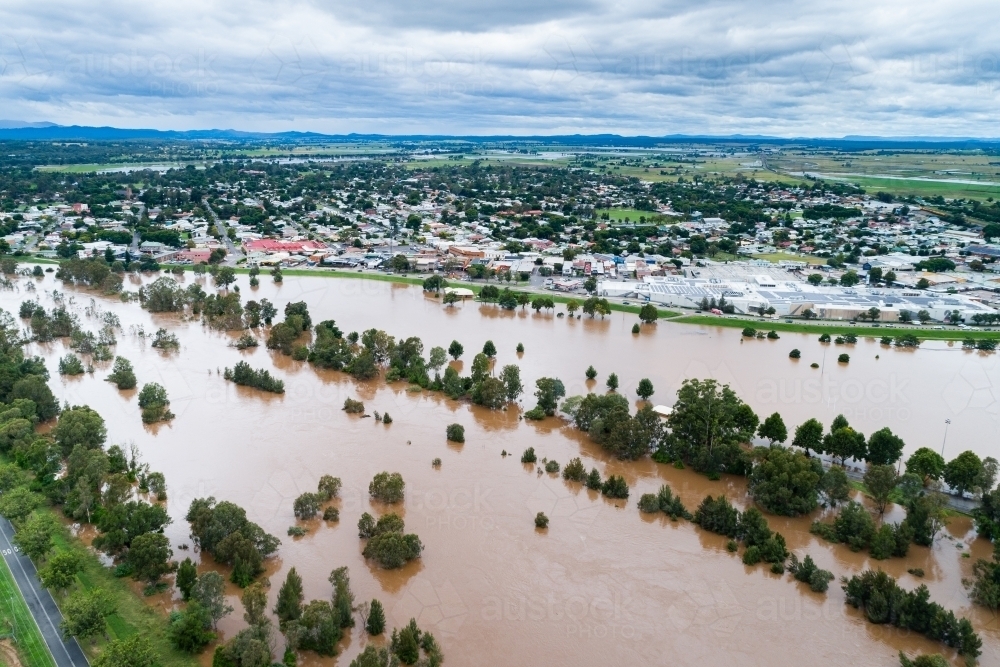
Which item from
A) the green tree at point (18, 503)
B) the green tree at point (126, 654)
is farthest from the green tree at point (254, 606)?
the green tree at point (18, 503)

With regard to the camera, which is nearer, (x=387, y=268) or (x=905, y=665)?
(x=905, y=665)

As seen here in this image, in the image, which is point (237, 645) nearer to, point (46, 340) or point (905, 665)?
point (905, 665)

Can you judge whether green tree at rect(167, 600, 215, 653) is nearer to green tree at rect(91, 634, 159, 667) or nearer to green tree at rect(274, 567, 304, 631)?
green tree at rect(91, 634, 159, 667)

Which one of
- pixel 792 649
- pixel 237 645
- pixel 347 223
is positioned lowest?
pixel 792 649

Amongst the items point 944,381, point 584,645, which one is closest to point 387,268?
point 944,381

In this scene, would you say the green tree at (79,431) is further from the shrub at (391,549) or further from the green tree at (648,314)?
the green tree at (648,314)

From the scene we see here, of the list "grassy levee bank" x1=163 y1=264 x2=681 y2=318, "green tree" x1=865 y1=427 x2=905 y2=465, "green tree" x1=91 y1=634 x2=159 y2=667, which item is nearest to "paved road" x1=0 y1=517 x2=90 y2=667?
"green tree" x1=91 y1=634 x2=159 y2=667
